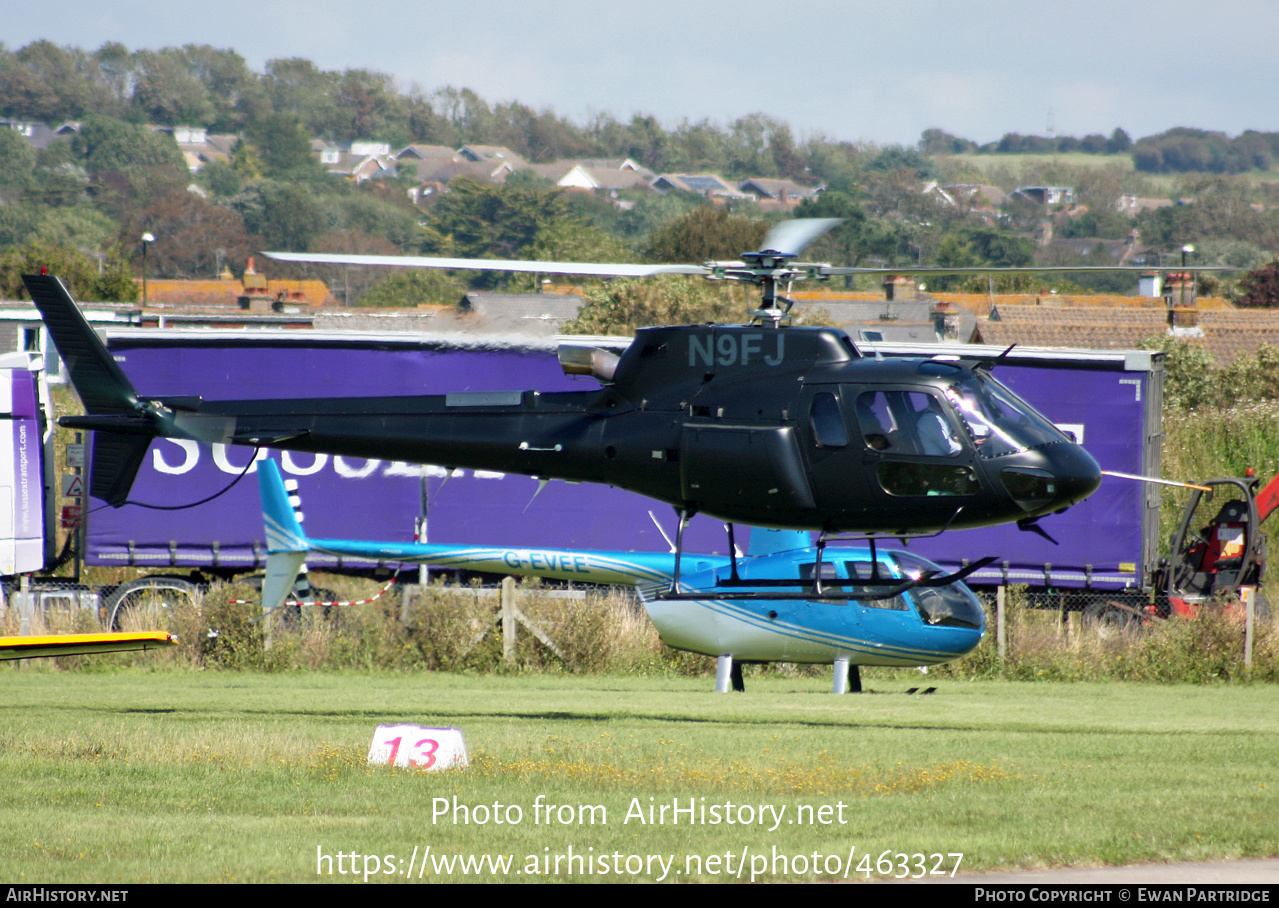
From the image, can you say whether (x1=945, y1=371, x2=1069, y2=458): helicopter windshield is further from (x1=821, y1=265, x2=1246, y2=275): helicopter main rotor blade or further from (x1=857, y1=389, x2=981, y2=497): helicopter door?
(x1=821, y1=265, x2=1246, y2=275): helicopter main rotor blade

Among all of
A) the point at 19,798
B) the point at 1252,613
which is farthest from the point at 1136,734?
the point at 19,798

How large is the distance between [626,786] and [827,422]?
3.52m

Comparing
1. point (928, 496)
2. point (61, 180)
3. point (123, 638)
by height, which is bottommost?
point (123, 638)

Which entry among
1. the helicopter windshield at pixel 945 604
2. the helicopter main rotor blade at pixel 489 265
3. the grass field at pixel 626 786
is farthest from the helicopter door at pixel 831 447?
the helicopter windshield at pixel 945 604

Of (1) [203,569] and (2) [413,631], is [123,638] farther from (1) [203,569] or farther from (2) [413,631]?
(1) [203,569]

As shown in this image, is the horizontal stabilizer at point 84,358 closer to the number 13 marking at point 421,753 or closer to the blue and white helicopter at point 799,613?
the number 13 marking at point 421,753

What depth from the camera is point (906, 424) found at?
39.8 ft

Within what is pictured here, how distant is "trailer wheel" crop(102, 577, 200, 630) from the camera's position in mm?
20719

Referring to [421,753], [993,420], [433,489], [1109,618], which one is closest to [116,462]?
[421,753]

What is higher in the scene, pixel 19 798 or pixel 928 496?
pixel 928 496

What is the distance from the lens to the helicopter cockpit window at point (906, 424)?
39.5ft

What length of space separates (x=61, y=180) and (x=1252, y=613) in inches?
7928

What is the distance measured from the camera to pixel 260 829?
938 centimetres

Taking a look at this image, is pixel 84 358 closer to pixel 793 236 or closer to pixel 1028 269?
pixel 793 236
